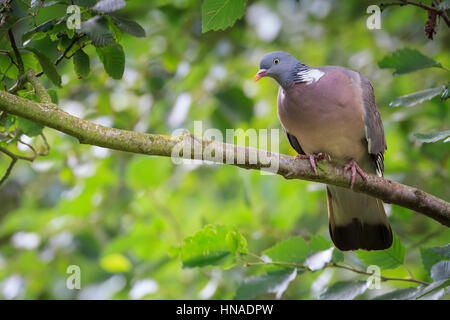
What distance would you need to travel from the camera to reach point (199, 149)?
1.96 m

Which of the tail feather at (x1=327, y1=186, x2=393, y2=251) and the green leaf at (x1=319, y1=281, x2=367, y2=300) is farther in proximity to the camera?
the tail feather at (x1=327, y1=186, x2=393, y2=251)

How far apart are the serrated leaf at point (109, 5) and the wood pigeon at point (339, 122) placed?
119cm

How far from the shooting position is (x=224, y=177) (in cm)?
580

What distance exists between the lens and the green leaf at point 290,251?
8.37ft

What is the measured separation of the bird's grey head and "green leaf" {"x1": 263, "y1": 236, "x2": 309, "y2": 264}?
2.98ft

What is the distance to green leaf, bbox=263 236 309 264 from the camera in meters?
2.55

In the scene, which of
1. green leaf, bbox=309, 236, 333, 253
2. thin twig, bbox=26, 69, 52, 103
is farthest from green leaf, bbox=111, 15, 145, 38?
green leaf, bbox=309, 236, 333, 253

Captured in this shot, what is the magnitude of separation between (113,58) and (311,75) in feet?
3.82

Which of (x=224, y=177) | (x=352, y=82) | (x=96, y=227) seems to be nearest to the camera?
(x=352, y=82)

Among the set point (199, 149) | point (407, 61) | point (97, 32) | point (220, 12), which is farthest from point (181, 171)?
point (97, 32)

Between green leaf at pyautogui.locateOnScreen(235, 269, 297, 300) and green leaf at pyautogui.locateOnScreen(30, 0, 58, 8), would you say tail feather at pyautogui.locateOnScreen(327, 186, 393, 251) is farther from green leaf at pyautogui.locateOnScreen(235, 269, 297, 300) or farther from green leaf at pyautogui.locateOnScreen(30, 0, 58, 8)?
green leaf at pyautogui.locateOnScreen(30, 0, 58, 8)
